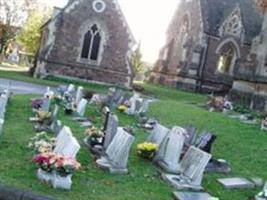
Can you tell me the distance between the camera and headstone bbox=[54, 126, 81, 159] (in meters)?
10.1

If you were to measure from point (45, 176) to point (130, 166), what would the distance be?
267 centimetres

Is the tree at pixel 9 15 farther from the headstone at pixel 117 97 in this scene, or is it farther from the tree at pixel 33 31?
the headstone at pixel 117 97

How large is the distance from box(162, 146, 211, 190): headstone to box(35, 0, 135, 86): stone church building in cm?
2503

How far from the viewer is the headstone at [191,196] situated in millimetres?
9711

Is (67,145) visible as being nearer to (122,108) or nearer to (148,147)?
(148,147)

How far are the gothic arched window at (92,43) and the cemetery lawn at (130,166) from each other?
1669 centimetres

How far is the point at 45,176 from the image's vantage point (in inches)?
377

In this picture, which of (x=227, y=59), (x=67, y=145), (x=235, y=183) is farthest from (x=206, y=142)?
(x=227, y=59)

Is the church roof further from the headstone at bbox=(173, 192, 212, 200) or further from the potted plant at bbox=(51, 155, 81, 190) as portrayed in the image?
the potted plant at bbox=(51, 155, 81, 190)

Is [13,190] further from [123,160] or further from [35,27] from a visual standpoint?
[35,27]

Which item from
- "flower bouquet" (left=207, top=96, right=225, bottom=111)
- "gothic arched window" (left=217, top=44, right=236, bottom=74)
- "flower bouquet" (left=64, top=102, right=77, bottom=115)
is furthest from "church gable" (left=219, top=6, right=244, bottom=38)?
"flower bouquet" (left=64, top=102, right=77, bottom=115)

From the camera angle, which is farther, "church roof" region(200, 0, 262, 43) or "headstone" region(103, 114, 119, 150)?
"church roof" region(200, 0, 262, 43)

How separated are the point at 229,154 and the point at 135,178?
4.48 meters

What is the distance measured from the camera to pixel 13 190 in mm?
7367
